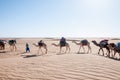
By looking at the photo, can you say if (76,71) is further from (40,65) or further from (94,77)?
(40,65)

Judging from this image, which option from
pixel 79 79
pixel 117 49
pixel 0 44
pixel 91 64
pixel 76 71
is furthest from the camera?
pixel 0 44

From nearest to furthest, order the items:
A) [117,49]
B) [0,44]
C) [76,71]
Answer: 1. [76,71]
2. [117,49]
3. [0,44]

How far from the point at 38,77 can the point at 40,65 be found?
1659 mm

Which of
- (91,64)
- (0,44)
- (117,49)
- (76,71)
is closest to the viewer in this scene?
(76,71)

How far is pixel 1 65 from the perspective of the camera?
10047 millimetres

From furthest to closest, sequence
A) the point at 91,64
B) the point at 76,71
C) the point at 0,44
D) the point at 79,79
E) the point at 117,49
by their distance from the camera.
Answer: the point at 0,44 → the point at 117,49 → the point at 91,64 → the point at 76,71 → the point at 79,79

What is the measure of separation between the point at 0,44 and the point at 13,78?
1927cm

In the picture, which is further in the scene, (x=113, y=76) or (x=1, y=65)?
(x=1, y=65)

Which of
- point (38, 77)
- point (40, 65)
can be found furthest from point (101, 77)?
point (40, 65)

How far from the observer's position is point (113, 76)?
323 inches

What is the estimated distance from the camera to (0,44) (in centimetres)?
2644

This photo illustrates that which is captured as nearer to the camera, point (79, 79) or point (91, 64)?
point (79, 79)

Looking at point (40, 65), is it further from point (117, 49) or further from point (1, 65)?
point (117, 49)

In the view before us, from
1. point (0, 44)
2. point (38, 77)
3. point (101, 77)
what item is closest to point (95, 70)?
point (101, 77)
